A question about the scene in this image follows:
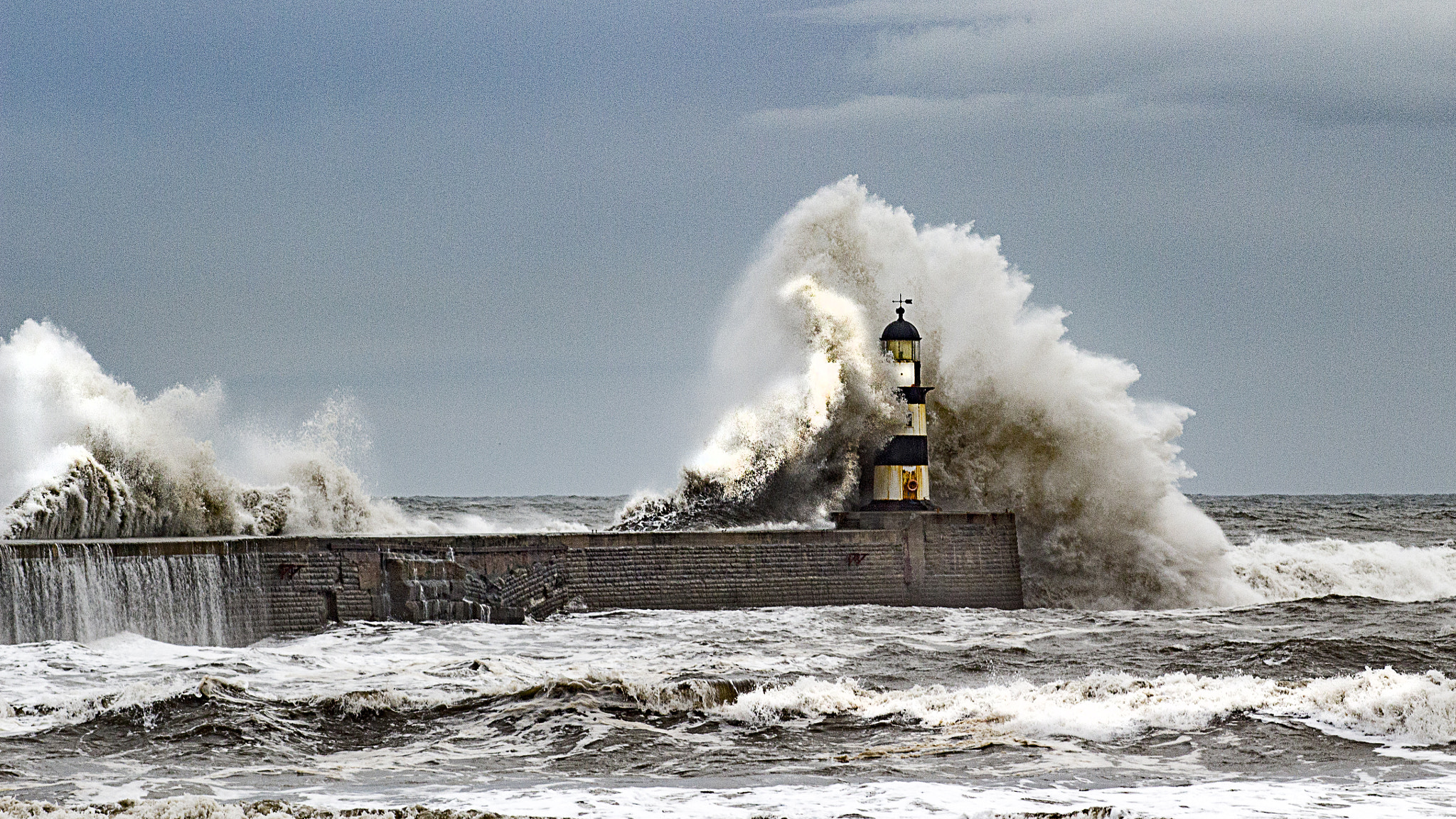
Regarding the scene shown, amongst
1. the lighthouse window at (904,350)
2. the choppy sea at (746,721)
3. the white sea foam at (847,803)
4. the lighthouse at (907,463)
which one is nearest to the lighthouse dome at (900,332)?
the lighthouse window at (904,350)

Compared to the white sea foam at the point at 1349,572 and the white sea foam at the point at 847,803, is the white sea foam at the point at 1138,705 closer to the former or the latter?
the white sea foam at the point at 847,803

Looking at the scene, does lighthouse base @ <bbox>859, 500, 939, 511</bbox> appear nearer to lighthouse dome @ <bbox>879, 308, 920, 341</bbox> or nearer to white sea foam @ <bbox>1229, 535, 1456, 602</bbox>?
lighthouse dome @ <bbox>879, 308, 920, 341</bbox>

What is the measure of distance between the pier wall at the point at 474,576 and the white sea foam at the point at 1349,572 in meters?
5.45

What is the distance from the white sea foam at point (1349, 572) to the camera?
2220 centimetres

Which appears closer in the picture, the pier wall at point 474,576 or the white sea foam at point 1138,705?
the white sea foam at point 1138,705

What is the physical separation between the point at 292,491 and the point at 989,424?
30.0 feet

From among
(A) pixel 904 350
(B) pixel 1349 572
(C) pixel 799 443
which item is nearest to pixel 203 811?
(A) pixel 904 350

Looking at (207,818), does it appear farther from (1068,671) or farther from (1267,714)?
(1068,671)

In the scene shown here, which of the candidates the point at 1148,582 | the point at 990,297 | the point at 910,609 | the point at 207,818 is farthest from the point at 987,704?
the point at 990,297

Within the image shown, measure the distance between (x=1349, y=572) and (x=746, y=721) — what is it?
15390 millimetres

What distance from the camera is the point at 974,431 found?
72.9ft

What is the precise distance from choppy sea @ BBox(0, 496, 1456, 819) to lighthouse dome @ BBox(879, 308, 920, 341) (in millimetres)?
5142

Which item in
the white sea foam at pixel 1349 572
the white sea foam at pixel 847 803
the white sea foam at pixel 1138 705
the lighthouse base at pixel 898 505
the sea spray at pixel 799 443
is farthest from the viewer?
the white sea foam at pixel 1349 572

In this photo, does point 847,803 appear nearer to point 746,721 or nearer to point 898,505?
point 746,721
